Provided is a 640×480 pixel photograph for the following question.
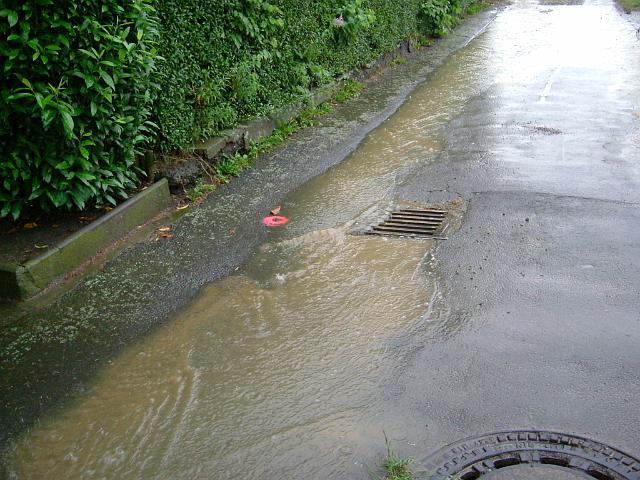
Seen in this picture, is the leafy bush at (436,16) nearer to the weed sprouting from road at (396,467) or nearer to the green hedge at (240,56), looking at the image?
the green hedge at (240,56)

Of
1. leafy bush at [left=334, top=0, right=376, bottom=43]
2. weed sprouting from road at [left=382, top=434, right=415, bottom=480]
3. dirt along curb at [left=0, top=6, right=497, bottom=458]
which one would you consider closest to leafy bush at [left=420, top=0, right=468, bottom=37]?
leafy bush at [left=334, top=0, right=376, bottom=43]

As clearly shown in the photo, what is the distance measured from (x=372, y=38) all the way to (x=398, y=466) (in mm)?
9765

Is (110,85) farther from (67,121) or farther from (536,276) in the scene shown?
(536,276)

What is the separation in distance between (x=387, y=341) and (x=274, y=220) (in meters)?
2.21

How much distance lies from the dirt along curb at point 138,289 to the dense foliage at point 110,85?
0.64 meters

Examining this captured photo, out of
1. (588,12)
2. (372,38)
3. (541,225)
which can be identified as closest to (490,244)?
(541,225)

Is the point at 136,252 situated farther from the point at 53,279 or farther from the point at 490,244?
the point at 490,244

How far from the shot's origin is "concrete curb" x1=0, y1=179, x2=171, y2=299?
4.80 m

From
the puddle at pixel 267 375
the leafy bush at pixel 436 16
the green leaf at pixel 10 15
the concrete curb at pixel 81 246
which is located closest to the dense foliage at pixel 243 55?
the concrete curb at pixel 81 246

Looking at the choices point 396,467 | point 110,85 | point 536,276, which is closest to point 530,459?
point 396,467

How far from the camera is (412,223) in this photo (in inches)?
238

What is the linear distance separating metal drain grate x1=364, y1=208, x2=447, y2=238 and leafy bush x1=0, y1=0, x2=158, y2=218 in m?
2.28

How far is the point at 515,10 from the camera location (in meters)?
21.0

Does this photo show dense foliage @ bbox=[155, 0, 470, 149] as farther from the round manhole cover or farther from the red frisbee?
the round manhole cover
